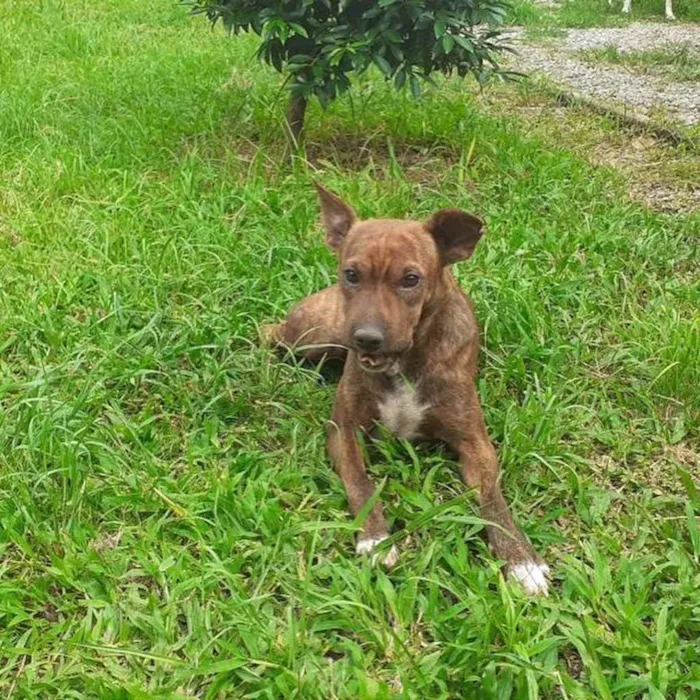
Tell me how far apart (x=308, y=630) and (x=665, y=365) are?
194 cm

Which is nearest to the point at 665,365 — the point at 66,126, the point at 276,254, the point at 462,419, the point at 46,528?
the point at 462,419

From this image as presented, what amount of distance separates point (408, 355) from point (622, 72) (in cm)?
679

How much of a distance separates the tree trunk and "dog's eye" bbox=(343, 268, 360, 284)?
2777mm

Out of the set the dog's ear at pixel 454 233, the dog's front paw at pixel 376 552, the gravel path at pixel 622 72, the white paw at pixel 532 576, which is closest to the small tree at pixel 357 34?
the dog's ear at pixel 454 233

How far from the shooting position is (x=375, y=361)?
9.96 ft

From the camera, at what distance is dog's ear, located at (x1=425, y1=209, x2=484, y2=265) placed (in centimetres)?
312

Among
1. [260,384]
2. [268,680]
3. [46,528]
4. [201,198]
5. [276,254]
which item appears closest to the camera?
[268,680]

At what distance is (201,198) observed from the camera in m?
5.02

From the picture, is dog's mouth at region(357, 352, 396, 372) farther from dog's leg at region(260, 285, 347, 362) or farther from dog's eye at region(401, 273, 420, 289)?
dog's leg at region(260, 285, 347, 362)

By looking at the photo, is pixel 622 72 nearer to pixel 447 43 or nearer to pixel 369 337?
pixel 447 43

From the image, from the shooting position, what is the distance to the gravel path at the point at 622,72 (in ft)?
24.2

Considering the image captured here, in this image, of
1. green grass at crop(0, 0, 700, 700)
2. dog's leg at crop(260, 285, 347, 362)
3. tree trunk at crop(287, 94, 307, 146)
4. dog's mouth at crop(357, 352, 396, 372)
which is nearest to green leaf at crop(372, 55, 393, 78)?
green grass at crop(0, 0, 700, 700)

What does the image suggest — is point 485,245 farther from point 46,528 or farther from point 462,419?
point 46,528

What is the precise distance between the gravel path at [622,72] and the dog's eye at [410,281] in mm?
4585
